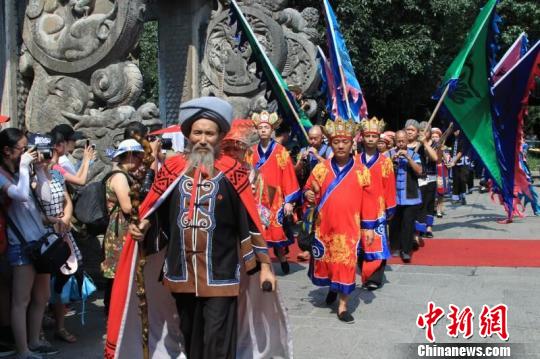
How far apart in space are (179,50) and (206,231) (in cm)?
686

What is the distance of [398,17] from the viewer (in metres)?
18.6

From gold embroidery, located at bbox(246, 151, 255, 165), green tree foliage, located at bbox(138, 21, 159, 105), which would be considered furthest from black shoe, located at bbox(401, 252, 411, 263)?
green tree foliage, located at bbox(138, 21, 159, 105)

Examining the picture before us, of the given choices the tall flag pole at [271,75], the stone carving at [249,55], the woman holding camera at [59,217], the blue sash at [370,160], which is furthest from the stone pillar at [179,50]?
the woman holding camera at [59,217]

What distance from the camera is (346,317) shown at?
18.2 feet

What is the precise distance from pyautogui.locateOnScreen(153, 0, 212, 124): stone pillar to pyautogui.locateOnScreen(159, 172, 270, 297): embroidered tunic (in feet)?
21.0

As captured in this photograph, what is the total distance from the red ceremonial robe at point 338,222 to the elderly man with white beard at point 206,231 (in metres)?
1.98

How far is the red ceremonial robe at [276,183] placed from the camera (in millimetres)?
7355

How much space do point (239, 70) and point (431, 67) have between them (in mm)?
9878

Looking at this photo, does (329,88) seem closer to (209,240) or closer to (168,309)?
(168,309)

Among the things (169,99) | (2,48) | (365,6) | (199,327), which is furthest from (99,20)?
(365,6)

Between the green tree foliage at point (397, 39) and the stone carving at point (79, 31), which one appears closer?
the stone carving at point (79, 31)

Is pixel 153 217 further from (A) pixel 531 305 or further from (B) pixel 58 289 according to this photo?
(A) pixel 531 305

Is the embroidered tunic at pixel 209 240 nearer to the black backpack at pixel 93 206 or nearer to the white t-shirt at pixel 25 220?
the white t-shirt at pixel 25 220

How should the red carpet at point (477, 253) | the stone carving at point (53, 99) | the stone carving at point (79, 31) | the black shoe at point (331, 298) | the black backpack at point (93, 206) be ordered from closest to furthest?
the black backpack at point (93, 206), the black shoe at point (331, 298), the stone carving at point (79, 31), the stone carving at point (53, 99), the red carpet at point (477, 253)
